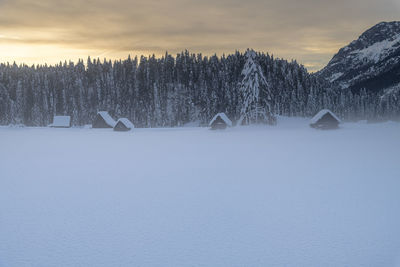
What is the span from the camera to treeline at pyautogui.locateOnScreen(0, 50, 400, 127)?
106 meters

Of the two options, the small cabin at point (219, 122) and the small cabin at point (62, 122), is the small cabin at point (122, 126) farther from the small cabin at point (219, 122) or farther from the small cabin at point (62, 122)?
the small cabin at point (62, 122)

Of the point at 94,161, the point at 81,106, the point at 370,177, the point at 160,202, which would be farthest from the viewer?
the point at 81,106

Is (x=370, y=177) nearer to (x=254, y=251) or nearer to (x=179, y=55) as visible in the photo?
(x=254, y=251)

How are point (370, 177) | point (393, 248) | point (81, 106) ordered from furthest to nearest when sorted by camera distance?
point (81, 106)
point (370, 177)
point (393, 248)

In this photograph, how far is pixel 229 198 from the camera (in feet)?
33.3

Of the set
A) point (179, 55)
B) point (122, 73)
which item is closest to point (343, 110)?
point (179, 55)

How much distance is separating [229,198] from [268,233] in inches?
116

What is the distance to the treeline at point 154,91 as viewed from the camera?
347 ft

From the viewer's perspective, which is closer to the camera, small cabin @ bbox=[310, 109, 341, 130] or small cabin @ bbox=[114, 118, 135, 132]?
small cabin @ bbox=[310, 109, 341, 130]

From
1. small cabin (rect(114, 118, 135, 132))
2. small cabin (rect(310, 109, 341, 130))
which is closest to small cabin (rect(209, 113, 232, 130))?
small cabin (rect(310, 109, 341, 130))

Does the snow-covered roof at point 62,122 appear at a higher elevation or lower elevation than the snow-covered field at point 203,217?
higher

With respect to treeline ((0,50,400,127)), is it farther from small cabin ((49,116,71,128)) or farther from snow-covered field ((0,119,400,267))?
snow-covered field ((0,119,400,267))

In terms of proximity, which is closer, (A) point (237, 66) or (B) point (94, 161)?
(B) point (94, 161)

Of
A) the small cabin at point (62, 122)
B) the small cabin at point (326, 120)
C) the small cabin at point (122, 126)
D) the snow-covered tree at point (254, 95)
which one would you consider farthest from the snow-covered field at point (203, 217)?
the small cabin at point (62, 122)
